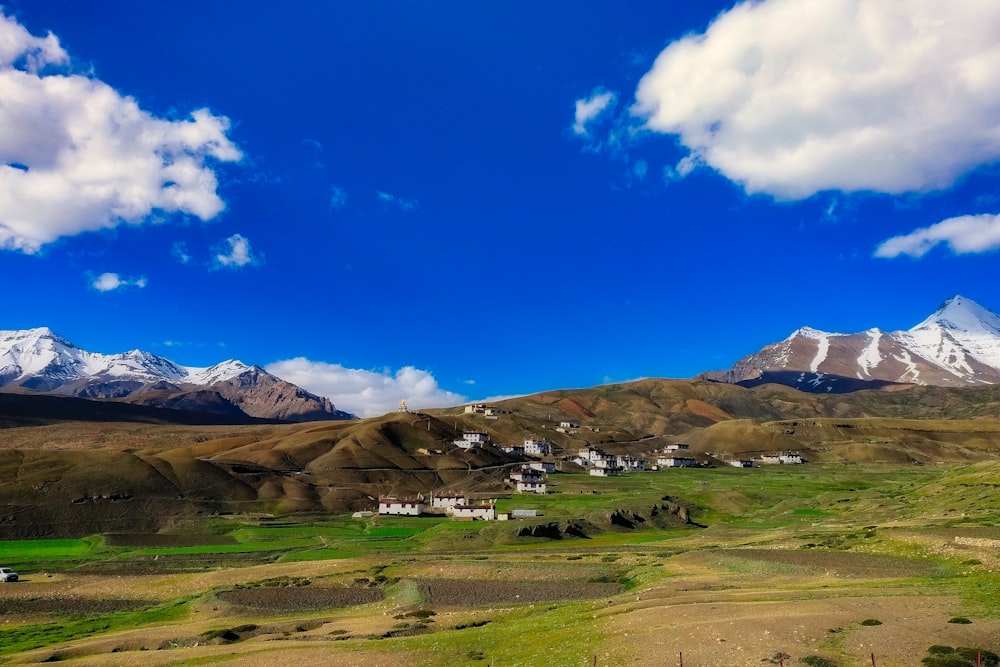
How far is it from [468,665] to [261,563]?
70258 millimetres

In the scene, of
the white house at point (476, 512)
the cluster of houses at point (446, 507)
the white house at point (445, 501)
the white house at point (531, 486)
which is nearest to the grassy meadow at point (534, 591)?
the white house at point (476, 512)

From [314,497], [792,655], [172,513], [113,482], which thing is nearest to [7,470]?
[113,482]

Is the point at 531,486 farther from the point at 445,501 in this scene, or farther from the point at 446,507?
the point at 446,507

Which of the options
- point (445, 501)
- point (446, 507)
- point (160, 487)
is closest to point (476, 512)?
point (446, 507)

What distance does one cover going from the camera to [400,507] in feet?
529

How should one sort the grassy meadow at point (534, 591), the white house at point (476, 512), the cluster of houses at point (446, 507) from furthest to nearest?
the cluster of houses at point (446, 507) → the white house at point (476, 512) → the grassy meadow at point (534, 591)

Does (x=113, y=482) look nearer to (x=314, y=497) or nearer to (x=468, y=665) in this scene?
(x=314, y=497)

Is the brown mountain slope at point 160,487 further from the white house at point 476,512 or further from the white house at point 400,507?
the white house at point 476,512

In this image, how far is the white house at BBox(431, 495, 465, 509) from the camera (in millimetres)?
163575

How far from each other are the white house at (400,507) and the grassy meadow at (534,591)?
864 inches

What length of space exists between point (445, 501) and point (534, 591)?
99.6m

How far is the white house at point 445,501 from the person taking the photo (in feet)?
537

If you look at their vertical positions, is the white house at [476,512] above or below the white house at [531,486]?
below

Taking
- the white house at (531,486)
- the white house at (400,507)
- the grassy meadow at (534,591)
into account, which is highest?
the white house at (531,486)
